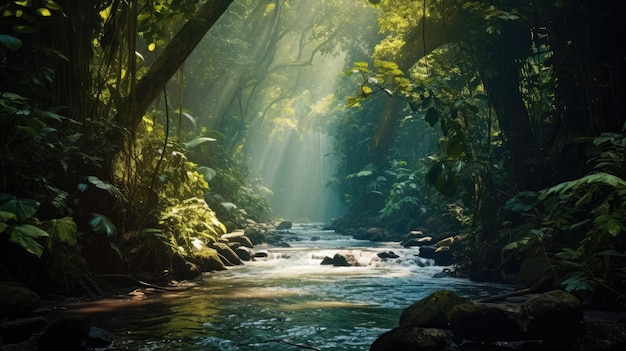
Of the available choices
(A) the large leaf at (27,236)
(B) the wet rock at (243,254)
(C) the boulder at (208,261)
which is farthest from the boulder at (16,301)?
(B) the wet rock at (243,254)

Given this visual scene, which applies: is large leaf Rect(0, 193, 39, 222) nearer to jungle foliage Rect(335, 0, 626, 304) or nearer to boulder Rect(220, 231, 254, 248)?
jungle foliage Rect(335, 0, 626, 304)

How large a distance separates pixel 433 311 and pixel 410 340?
87 cm

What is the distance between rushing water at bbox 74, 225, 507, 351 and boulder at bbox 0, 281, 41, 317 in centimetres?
76

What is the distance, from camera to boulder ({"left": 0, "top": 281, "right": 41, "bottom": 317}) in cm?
496

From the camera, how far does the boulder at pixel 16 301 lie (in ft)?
16.3

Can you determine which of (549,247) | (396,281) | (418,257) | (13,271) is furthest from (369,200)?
(13,271)

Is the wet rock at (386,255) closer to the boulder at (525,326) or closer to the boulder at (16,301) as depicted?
the boulder at (525,326)

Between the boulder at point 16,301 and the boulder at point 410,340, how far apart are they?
3.32 m

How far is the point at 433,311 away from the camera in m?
5.16

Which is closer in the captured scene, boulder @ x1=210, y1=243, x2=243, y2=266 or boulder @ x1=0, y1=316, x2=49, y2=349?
boulder @ x1=0, y1=316, x2=49, y2=349

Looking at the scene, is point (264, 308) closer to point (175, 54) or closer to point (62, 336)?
point (62, 336)

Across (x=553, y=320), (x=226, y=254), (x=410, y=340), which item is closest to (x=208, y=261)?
(x=226, y=254)

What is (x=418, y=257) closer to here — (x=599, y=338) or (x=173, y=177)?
(x=173, y=177)

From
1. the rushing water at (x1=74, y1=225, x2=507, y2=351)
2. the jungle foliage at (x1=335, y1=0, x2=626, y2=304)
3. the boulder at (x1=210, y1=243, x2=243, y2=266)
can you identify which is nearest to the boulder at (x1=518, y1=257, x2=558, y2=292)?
the jungle foliage at (x1=335, y1=0, x2=626, y2=304)
